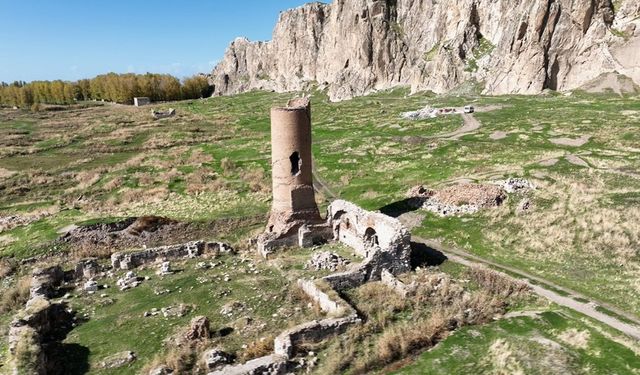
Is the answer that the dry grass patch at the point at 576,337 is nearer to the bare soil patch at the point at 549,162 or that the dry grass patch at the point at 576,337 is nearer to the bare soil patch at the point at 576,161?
the bare soil patch at the point at 549,162

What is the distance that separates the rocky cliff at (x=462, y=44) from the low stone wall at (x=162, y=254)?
83468 mm

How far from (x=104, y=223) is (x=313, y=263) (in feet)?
60.3

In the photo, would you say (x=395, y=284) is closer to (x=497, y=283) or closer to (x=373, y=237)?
(x=497, y=283)

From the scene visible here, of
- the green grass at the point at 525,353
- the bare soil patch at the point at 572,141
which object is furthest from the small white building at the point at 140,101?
the green grass at the point at 525,353

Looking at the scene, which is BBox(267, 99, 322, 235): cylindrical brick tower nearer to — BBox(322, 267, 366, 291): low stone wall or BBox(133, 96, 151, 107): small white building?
BBox(322, 267, 366, 291): low stone wall

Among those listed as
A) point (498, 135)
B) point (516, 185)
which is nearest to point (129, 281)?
point (516, 185)

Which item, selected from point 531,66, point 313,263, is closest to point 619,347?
point 313,263

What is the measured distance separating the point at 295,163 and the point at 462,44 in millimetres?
103612

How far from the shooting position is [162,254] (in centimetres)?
2705

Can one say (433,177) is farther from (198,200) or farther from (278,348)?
(278,348)

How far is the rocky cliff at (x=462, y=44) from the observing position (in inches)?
3622

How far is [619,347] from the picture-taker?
16.3 m

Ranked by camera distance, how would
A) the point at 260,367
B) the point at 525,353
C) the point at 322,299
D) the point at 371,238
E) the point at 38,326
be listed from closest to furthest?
the point at 260,367, the point at 525,353, the point at 38,326, the point at 322,299, the point at 371,238

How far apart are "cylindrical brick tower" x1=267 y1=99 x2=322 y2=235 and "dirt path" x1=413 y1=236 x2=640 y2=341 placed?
28.6 feet
